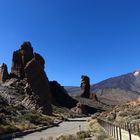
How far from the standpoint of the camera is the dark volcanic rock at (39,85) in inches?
2559

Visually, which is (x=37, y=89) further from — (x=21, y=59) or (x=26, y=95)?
(x=21, y=59)

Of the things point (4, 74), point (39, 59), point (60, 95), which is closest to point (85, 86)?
point (60, 95)

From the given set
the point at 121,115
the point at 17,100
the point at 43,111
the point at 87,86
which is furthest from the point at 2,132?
the point at 87,86

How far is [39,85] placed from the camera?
220ft

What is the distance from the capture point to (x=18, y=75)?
107 m

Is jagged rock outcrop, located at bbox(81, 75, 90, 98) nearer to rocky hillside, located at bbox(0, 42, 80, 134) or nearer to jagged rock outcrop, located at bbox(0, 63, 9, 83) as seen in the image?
rocky hillside, located at bbox(0, 42, 80, 134)

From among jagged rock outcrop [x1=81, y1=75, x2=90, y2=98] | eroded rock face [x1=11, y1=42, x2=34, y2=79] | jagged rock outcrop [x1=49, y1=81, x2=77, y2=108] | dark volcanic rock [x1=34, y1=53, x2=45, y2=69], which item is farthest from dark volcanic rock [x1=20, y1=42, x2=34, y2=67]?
jagged rock outcrop [x1=81, y1=75, x2=90, y2=98]

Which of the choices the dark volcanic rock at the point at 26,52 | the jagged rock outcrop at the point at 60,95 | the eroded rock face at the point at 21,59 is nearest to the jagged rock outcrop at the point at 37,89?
the dark volcanic rock at the point at 26,52

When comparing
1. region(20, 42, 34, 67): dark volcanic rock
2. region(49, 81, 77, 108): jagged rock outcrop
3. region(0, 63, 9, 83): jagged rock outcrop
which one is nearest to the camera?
region(0, 63, 9, 83): jagged rock outcrop

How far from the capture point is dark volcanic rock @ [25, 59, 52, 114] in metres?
65.0

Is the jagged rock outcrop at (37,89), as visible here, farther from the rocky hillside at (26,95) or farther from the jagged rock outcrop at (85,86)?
the jagged rock outcrop at (85,86)

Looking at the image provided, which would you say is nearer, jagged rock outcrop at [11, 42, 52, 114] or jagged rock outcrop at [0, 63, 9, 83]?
jagged rock outcrop at [11, 42, 52, 114]

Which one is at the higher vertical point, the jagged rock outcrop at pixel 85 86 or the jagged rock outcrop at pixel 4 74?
the jagged rock outcrop at pixel 85 86

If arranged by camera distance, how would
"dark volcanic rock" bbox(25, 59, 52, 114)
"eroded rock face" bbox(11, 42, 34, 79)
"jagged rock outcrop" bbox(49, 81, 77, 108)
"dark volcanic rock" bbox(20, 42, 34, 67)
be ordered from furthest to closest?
1. "jagged rock outcrop" bbox(49, 81, 77, 108)
2. "eroded rock face" bbox(11, 42, 34, 79)
3. "dark volcanic rock" bbox(20, 42, 34, 67)
4. "dark volcanic rock" bbox(25, 59, 52, 114)
